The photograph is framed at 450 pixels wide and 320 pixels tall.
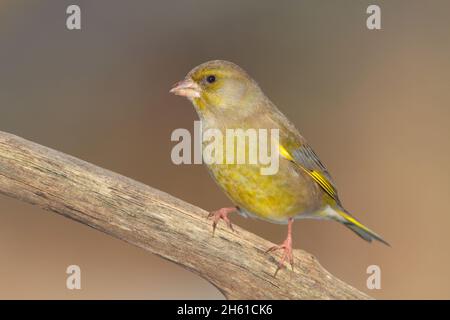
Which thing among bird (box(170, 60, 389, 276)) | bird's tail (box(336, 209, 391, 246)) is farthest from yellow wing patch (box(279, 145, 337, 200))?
bird's tail (box(336, 209, 391, 246))

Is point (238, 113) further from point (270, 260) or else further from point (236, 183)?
point (270, 260)

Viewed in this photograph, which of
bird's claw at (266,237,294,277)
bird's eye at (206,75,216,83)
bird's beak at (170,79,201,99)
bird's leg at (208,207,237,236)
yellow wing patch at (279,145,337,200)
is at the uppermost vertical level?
bird's eye at (206,75,216,83)

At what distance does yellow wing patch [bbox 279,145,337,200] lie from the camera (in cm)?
333

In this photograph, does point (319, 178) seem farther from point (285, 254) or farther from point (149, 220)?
point (149, 220)

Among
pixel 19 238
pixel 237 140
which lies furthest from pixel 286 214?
pixel 19 238

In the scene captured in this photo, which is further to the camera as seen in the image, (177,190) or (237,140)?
(177,190)

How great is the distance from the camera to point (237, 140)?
10.5ft

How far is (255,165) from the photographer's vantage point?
3107mm

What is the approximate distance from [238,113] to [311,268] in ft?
2.88

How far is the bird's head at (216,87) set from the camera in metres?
3.34

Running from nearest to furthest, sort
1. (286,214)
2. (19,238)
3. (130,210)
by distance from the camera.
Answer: (130,210), (286,214), (19,238)

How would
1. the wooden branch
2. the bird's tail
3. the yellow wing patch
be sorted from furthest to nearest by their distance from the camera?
the bird's tail
the yellow wing patch
the wooden branch

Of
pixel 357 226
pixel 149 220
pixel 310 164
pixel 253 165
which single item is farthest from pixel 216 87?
pixel 357 226

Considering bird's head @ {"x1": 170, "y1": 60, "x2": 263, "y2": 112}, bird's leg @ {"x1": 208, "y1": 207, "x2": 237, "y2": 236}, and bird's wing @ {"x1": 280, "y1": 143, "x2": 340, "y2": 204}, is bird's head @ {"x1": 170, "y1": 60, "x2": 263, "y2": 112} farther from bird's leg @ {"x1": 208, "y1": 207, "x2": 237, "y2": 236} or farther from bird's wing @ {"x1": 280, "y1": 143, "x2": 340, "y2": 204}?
bird's leg @ {"x1": 208, "y1": 207, "x2": 237, "y2": 236}
